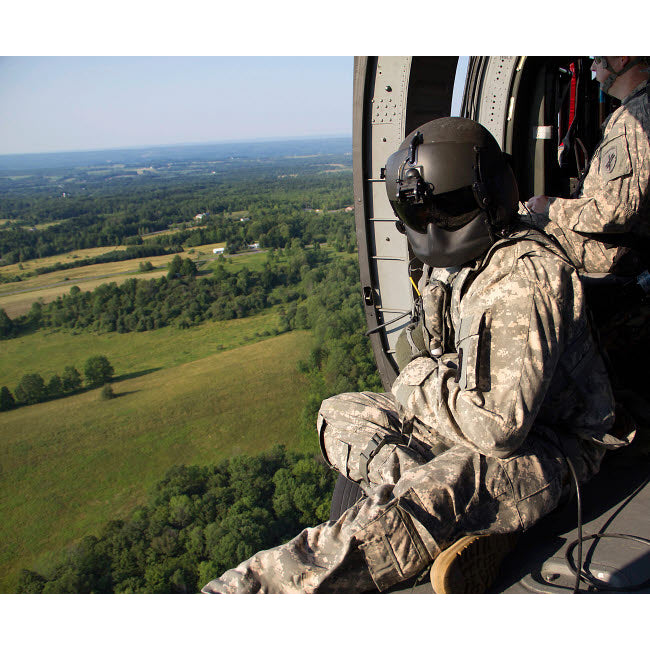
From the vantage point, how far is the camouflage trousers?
1491 millimetres

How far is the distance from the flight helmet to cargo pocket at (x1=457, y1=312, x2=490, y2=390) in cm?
32

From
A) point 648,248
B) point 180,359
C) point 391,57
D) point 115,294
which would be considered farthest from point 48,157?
point 648,248

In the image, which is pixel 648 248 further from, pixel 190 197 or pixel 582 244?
pixel 190 197

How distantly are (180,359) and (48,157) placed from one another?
14.2m

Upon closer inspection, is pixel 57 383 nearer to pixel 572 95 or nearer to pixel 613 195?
pixel 572 95

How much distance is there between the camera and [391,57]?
3.19 m

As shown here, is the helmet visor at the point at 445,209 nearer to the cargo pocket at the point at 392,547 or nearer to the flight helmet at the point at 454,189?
the flight helmet at the point at 454,189

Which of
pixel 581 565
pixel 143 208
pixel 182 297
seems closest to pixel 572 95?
pixel 581 565

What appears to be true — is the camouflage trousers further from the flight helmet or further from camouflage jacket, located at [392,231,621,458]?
the flight helmet

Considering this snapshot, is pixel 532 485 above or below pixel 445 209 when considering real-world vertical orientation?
below

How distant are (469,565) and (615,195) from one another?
6.53 feet

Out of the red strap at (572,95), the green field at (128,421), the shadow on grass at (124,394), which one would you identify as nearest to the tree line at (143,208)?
the green field at (128,421)

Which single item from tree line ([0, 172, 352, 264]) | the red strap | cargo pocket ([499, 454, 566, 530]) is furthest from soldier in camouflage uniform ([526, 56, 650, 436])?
tree line ([0, 172, 352, 264])

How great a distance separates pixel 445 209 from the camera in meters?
1.73
